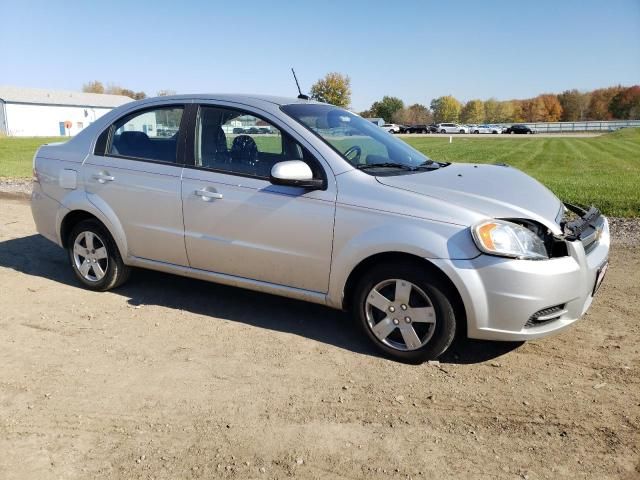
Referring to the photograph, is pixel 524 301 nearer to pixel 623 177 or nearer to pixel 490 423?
pixel 490 423

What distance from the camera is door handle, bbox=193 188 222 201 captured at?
4328 mm

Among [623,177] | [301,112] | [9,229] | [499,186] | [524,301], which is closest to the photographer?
[524,301]

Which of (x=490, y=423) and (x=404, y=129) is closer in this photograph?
(x=490, y=423)

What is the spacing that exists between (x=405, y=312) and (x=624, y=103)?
112466 mm

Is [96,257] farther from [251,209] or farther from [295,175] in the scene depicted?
[295,175]

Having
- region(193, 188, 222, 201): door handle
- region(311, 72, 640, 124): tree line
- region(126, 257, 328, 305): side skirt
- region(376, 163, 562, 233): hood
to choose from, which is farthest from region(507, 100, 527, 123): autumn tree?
region(193, 188, 222, 201): door handle

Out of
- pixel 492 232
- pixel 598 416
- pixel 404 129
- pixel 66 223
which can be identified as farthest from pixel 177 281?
pixel 404 129

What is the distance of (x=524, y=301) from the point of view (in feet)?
11.2

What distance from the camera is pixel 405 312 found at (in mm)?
3734

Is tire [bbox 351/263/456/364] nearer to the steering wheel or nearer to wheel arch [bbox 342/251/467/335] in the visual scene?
wheel arch [bbox 342/251/467/335]

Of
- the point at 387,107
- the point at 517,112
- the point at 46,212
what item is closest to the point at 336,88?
the point at 387,107

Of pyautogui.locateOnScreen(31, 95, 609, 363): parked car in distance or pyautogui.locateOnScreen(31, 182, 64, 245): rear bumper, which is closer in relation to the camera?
pyautogui.locateOnScreen(31, 95, 609, 363): parked car in distance

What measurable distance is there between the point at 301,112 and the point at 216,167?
81cm

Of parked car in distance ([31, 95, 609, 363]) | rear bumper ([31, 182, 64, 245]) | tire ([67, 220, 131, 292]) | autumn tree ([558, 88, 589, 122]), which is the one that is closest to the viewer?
parked car in distance ([31, 95, 609, 363])
